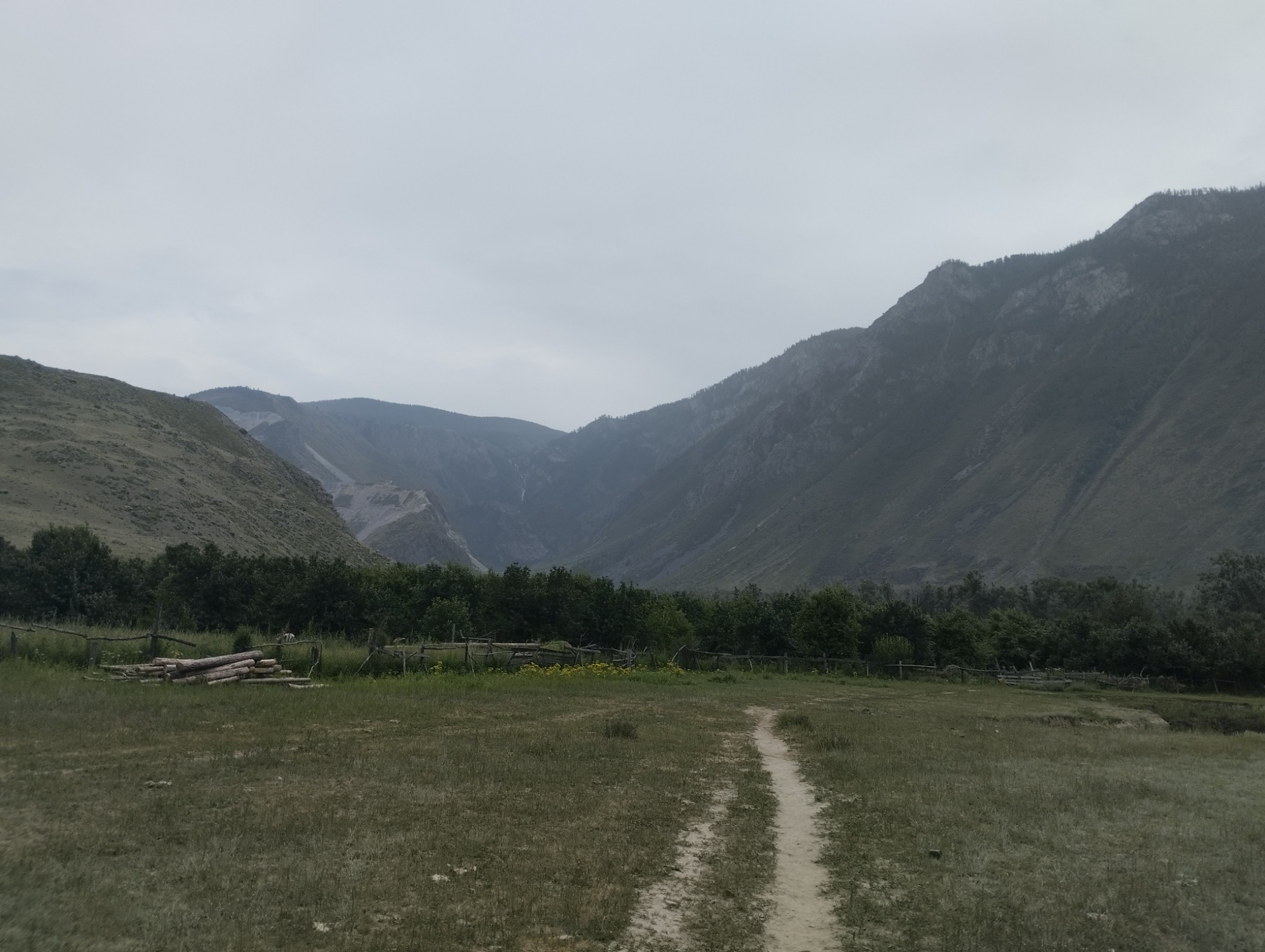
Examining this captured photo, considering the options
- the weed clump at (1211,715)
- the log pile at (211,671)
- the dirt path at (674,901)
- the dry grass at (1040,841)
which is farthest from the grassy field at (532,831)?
the weed clump at (1211,715)

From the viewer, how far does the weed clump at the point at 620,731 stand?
18938 millimetres

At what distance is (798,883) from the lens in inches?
372

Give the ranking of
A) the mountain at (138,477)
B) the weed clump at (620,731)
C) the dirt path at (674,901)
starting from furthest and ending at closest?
the mountain at (138,477)
the weed clump at (620,731)
the dirt path at (674,901)

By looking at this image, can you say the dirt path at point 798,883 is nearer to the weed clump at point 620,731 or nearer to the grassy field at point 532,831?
the grassy field at point 532,831

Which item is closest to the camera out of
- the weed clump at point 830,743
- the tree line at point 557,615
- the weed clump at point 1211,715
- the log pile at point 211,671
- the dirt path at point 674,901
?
the dirt path at point 674,901

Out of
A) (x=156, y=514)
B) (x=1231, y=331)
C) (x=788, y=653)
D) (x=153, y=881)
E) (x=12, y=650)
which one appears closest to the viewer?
(x=153, y=881)

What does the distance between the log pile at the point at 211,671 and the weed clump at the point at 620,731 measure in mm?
11467

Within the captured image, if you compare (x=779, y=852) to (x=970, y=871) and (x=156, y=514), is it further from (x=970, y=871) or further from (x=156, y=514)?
(x=156, y=514)

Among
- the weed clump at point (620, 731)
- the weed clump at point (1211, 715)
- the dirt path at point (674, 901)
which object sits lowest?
the weed clump at point (1211, 715)

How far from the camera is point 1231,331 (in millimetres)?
167500

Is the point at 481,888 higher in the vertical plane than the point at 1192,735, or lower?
higher

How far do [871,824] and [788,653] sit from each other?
48.5m

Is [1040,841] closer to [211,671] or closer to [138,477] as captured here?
[211,671]

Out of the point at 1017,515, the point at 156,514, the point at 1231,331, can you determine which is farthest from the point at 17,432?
the point at 1231,331
